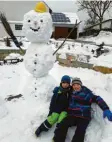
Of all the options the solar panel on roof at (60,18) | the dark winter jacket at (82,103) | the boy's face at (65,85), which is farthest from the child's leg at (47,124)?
the solar panel on roof at (60,18)

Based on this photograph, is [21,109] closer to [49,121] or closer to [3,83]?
[49,121]

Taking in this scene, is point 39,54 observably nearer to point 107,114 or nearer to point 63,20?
point 107,114

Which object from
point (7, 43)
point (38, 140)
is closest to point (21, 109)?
point (38, 140)

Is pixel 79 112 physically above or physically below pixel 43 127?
above

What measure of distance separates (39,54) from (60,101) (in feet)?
3.37

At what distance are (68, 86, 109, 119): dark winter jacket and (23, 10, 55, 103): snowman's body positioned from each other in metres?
0.77

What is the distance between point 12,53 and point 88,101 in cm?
690

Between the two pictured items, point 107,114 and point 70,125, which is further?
point 70,125

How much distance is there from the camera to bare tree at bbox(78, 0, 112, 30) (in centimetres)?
1978

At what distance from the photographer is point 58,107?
163 inches

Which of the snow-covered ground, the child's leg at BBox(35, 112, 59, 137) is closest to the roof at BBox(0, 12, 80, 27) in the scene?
the snow-covered ground

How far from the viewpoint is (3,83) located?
7.04m

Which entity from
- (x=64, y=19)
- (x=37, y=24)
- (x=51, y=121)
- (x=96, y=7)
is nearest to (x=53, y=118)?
(x=51, y=121)

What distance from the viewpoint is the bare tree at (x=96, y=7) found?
19.8m
